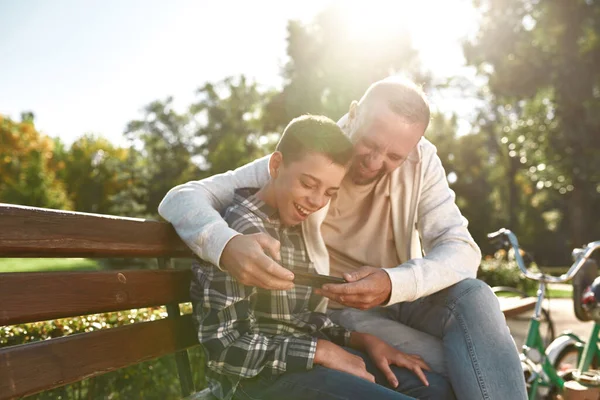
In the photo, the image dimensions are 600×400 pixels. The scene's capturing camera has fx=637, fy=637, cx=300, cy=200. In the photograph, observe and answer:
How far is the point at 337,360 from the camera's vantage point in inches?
89.4

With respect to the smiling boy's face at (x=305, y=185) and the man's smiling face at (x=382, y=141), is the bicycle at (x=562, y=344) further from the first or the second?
the smiling boy's face at (x=305, y=185)

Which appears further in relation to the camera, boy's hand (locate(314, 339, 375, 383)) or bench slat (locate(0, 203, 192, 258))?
boy's hand (locate(314, 339, 375, 383))

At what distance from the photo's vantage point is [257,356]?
216 cm

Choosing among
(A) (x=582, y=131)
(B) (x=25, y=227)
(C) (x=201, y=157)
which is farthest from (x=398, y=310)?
(C) (x=201, y=157)

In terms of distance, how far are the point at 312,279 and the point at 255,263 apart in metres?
0.28

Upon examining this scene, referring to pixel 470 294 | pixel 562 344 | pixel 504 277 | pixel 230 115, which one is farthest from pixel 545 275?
pixel 230 115

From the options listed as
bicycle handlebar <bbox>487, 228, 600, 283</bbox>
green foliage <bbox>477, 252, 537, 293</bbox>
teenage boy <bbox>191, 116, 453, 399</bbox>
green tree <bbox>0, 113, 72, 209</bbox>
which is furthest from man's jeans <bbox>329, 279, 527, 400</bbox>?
green tree <bbox>0, 113, 72, 209</bbox>

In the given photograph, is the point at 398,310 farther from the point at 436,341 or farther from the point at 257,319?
the point at 257,319

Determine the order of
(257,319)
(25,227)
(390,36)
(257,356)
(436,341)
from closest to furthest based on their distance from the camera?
1. (25,227)
2. (257,356)
3. (257,319)
4. (436,341)
5. (390,36)

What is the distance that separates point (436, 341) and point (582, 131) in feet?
85.8

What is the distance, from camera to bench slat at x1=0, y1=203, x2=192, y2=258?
1805mm

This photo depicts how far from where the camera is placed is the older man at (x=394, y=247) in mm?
2334

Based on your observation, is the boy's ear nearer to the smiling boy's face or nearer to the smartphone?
the smiling boy's face

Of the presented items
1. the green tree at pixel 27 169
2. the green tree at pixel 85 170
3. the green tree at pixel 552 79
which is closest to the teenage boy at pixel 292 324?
the green tree at pixel 552 79
